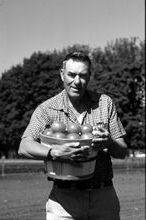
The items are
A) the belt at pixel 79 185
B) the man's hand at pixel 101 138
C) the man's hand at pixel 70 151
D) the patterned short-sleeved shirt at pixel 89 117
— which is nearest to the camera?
the man's hand at pixel 70 151

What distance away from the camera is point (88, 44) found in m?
67.2

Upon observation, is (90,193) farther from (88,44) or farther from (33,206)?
(88,44)

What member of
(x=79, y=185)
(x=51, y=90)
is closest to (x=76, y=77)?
(x=79, y=185)

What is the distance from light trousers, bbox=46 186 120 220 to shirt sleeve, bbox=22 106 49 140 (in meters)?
0.39

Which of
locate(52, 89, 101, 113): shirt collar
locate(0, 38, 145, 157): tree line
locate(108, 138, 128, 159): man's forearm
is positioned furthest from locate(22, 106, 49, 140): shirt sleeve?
locate(0, 38, 145, 157): tree line

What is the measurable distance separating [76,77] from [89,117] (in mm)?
334

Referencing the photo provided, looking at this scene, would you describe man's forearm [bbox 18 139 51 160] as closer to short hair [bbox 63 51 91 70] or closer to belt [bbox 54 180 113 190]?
belt [bbox 54 180 113 190]

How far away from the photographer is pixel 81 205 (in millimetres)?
3510

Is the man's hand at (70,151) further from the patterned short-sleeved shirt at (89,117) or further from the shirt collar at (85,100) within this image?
the shirt collar at (85,100)

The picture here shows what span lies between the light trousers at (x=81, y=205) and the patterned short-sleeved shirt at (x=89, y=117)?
0.13m

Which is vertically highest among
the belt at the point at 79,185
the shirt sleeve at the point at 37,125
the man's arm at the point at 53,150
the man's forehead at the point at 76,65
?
the man's forehead at the point at 76,65

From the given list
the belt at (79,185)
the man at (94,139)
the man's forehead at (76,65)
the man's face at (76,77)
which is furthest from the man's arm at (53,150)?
the man's forehead at (76,65)

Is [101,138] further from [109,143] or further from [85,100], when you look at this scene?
[85,100]

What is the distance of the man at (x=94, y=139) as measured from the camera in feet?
11.4
